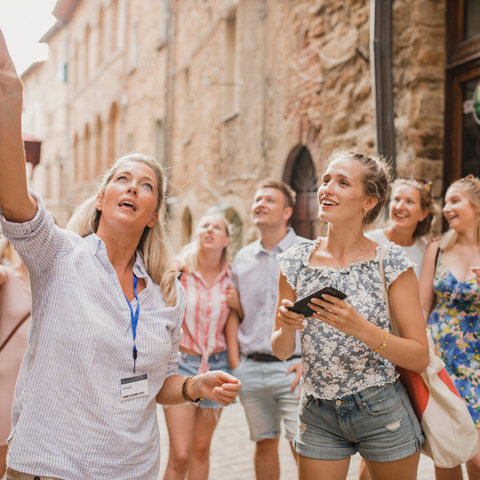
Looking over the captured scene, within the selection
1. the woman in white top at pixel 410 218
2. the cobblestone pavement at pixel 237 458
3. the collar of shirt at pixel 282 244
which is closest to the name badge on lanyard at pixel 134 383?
the collar of shirt at pixel 282 244

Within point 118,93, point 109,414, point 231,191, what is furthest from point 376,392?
point 118,93

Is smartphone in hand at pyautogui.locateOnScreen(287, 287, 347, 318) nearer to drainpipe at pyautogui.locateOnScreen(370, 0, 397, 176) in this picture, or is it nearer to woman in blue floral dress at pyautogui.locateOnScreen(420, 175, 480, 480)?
woman in blue floral dress at pyautogui.locateOnScreen(420, 175, 480, 480)

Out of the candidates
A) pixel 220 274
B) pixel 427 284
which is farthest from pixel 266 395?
pixel 427 284

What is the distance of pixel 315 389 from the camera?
210cm

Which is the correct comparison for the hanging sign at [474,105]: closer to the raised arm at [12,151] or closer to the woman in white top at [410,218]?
the woman in white top at [410,218]

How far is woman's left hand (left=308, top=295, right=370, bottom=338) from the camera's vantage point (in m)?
1.79

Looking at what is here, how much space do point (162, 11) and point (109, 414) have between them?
1310cm

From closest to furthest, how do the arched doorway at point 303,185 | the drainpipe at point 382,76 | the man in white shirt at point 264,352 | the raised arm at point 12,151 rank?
the raised arm at point 12,151, the man in white shirt at point 264,352, the drainpipe at point 382,76, the arched doorway at point 303,185

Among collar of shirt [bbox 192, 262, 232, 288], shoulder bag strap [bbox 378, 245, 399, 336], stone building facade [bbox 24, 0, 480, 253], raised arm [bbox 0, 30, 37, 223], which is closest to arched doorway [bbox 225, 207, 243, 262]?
stone building facade [bbox 24, 0, 480, 253]

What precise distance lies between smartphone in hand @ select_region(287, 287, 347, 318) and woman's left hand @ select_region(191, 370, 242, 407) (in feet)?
1.10

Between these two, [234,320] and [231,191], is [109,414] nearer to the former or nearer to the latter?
[234,320]

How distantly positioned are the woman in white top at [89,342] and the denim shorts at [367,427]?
499 mm

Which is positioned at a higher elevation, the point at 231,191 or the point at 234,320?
the point at 231,191

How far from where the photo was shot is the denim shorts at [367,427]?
6.51 feet
